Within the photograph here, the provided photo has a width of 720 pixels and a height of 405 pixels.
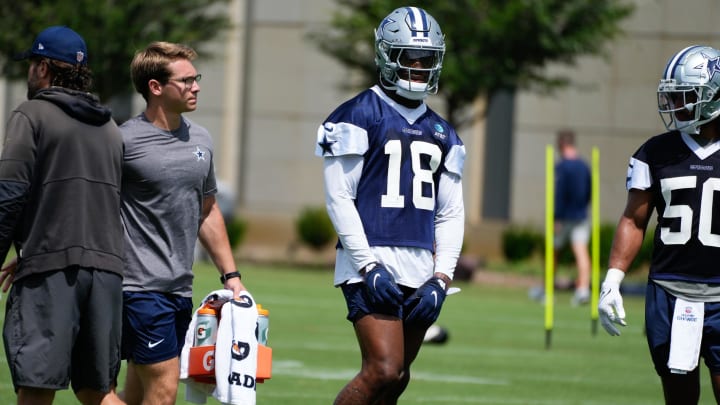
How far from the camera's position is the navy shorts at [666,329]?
662 cm

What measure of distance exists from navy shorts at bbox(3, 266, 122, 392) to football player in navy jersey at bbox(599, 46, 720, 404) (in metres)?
2.59

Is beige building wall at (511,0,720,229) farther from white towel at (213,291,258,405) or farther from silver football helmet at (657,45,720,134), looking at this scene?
white towel at (213,291,258,405)

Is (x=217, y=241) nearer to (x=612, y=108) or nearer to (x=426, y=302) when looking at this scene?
(x=426, y=302)

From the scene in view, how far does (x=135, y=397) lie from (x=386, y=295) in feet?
4.94

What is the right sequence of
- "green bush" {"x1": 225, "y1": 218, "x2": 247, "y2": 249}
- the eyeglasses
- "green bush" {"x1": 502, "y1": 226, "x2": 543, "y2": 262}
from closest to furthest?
the eyeglasses → "green bush" {"x1": 502, "y1": 226, "x2": 543, "y2": 262} → "green bush" {"x1": 225, "y1": 218, "x2": 247, "y2": 249}

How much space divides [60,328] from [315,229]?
21.8m

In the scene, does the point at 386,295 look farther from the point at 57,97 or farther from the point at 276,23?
the point at 276,23

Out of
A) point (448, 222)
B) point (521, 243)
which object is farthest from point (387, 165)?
point (521, 243)

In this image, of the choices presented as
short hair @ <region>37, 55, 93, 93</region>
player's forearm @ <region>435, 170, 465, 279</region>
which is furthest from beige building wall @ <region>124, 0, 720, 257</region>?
short hair @ <region>37, 55, 93, 93</region>

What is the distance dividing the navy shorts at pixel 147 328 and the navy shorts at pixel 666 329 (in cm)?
238

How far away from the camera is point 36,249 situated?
5871 mm

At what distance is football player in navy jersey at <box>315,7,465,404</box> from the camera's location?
20.9ft

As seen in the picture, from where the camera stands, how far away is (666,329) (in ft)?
21.8

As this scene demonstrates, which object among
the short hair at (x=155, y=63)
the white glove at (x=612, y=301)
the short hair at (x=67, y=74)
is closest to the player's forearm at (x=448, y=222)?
the white glove at (x=612, y=301)
